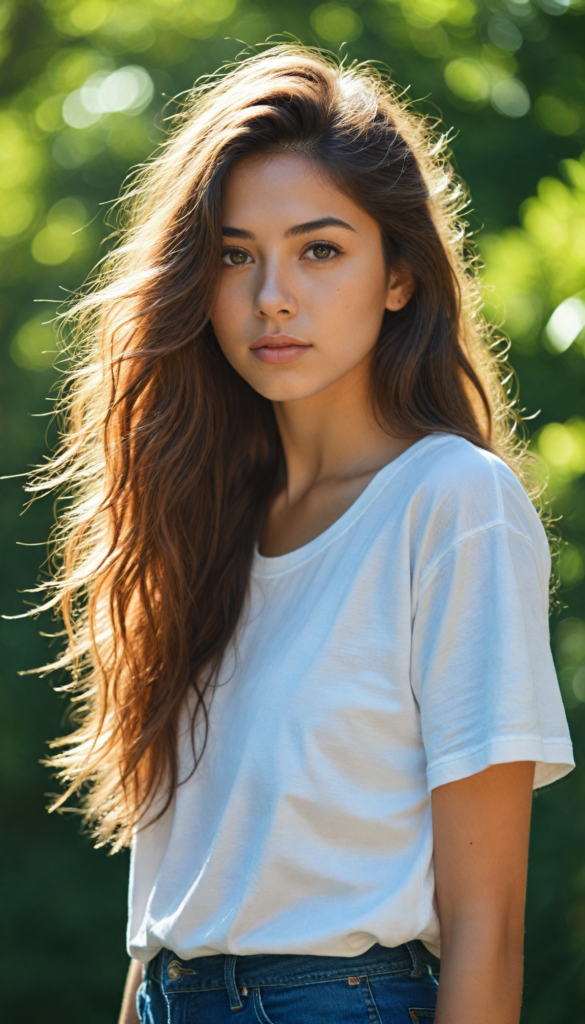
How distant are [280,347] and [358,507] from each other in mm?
313

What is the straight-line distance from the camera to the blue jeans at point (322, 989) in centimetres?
136

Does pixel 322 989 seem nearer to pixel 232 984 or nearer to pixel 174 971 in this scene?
pixel 232 984

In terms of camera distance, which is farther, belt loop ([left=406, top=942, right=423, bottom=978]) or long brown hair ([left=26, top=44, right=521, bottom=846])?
long brown hair ([left=26, top=44, right=521, bottom=846])

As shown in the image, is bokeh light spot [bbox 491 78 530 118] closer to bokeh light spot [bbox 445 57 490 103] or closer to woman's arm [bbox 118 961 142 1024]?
bokeh light spot [bbox 445 57 490 103]

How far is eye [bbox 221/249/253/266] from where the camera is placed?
170 centimetres

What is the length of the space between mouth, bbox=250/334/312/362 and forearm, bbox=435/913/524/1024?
A: 0.92 meters

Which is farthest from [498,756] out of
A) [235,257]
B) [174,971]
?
[235,257]

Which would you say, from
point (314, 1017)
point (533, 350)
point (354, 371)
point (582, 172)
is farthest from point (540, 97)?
point (314, 1017)

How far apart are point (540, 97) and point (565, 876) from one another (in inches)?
78.1

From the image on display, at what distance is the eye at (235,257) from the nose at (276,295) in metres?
0.08

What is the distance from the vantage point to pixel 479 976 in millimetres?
1279

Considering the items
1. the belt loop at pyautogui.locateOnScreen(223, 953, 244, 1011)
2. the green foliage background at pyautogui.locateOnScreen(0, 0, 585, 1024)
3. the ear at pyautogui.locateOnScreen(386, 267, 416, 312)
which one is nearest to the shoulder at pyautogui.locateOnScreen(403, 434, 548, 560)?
the ear at pyautogui.locateOnScreen(386, 267, 416, 312)

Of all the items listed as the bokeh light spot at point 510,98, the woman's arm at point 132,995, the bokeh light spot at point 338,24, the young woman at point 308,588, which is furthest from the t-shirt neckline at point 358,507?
the bokeh light spot at point 338,24

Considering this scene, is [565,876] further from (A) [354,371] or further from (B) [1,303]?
(B) [1,303]
